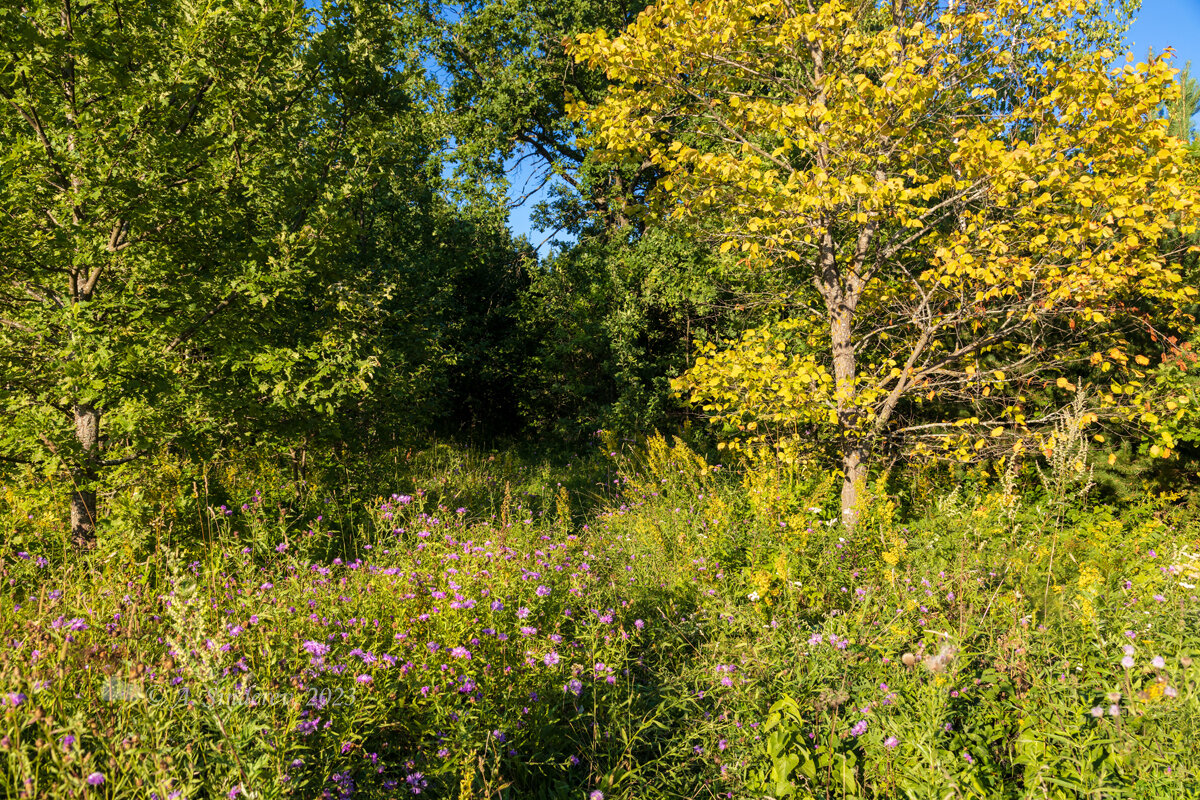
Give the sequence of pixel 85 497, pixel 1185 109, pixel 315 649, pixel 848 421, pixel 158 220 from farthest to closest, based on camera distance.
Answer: pixel 1185 109 → pixel 848 421 → pixel 85 497 → pixel 158 220 → pixel 315 649

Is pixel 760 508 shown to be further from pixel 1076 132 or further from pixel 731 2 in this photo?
pixel 731 2

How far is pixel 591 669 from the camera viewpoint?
290 cm

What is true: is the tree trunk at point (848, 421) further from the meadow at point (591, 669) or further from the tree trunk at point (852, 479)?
the meadow at point (591, 669)

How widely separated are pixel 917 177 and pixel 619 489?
14.9 feet

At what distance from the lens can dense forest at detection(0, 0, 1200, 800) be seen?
2311 millimetres

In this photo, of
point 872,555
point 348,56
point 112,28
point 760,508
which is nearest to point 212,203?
point 112,28

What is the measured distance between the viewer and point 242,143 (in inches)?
177

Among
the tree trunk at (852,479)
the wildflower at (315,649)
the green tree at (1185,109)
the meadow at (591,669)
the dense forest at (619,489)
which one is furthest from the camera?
the green tree at (1185,109)

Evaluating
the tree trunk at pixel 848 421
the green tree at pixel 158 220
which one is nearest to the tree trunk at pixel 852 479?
the tree trunk at pixel 848 421

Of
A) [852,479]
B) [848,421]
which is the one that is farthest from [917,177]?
[852,479]

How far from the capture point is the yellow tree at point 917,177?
4.20 metres

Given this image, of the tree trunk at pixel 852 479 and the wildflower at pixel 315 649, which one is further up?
the tree trunk at pixel 852 479

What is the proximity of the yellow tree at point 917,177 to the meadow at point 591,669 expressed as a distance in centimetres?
119

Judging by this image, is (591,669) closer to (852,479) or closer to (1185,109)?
(852,479)
